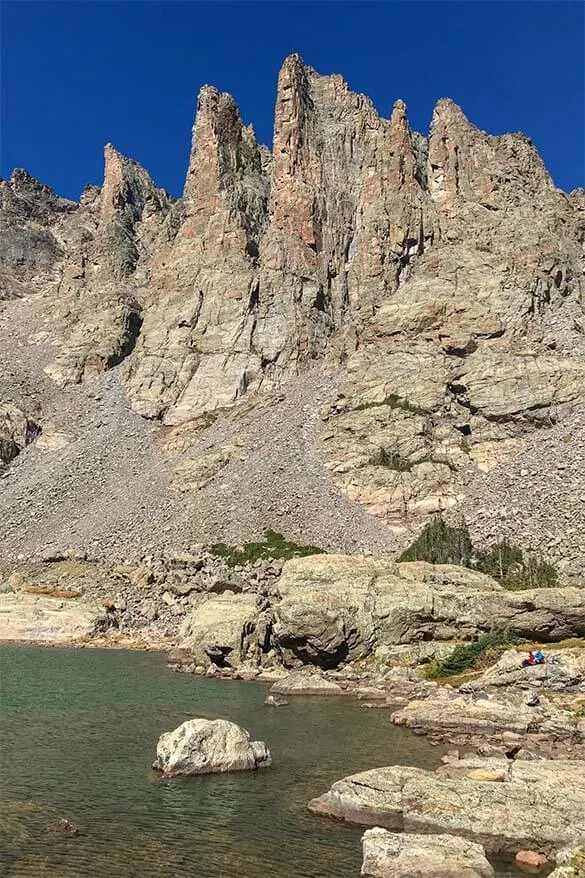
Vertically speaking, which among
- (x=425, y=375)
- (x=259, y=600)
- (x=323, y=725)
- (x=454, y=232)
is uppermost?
(x=454, y=232)

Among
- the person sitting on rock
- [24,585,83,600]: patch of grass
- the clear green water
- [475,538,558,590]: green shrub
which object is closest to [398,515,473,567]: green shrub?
[475,538,558,590]: green shrub

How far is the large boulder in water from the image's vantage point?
20.8 meters

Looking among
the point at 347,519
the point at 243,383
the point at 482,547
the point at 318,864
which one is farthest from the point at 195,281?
the point at 318,864

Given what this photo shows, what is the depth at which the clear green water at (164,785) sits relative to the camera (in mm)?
14680

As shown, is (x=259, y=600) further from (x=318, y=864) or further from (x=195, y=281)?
(x=195, y=281)

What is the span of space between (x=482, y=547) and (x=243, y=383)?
54.4 meters

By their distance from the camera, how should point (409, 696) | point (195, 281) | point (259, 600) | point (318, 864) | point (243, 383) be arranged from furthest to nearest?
point (195, 281) → point (243, 383) → point (259, 600) → point (409, 696) → point (318, 864)

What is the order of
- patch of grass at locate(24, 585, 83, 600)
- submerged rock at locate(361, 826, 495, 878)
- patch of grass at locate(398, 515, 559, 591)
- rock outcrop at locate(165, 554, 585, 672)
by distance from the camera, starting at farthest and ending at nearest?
patch of grass at locate(24, 585, 83, 600), patch of grass at locate(398, 515, 559, 591), rock outcrop at locate(165, 554, 585, 672), submerged rock at locate(361, 826, 495, 878)

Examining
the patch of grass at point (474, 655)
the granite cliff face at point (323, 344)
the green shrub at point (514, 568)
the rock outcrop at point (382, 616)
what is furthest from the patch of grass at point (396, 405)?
the patch of grass at point (474, 655)

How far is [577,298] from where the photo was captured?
97.8 m

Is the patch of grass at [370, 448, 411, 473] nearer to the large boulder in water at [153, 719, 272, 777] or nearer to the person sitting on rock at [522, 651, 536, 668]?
the person sitting on rock at [522, 651, 536, 668]

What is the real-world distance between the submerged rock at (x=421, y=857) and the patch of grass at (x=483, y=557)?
41481mm

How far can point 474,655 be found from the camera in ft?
123

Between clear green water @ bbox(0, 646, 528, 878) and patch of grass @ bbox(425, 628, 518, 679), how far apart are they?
22.6 feet
